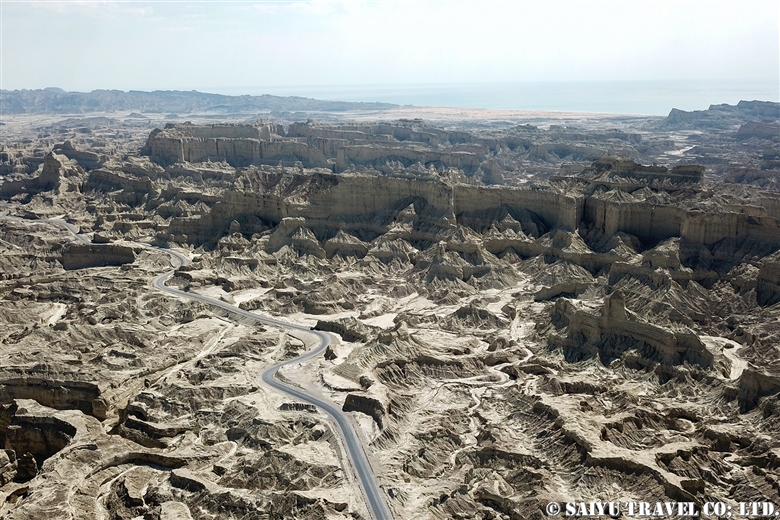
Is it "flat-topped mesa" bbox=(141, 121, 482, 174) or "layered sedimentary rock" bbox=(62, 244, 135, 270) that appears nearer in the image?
"layered sedimentary rock" bbox=(62, 244, 135, 270)

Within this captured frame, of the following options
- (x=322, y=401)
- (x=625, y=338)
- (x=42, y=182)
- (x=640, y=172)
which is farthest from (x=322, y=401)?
(x=42, y=182)

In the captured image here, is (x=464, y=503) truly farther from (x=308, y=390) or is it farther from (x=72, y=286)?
(x=72, y=286)

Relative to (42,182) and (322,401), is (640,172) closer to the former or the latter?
(322,401)

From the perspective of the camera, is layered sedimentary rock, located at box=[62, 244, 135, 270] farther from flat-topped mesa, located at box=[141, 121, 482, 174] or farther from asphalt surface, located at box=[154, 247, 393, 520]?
flat-topped mesa, located at box=[141, 121, 482, 174]

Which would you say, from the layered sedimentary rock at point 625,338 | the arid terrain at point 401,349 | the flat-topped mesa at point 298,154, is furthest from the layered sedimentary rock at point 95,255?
the flat-topped mesa at point 298,154

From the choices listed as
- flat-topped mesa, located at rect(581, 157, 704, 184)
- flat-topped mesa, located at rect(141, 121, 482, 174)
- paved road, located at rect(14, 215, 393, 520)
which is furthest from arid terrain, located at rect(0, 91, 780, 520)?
flat-topped mesa, located at rect(141, 121, 482, 174)

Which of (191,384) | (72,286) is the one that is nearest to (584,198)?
(191,384)
